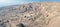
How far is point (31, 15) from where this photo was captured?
1239cm

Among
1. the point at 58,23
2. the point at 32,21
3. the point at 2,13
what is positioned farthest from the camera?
the point at 2,13

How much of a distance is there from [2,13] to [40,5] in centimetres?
333

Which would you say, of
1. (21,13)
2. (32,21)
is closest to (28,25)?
(32,21)

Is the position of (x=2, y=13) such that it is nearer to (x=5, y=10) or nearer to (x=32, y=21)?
(x=5, y=10)

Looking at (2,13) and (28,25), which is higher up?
(2,13)

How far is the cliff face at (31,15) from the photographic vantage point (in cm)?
1181

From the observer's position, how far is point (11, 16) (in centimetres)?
1240

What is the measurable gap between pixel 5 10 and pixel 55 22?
4.58 m

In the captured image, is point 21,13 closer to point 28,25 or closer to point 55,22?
point 28,25

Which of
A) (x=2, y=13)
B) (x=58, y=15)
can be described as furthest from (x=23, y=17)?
(x=58, y=15)

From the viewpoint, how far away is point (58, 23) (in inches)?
443

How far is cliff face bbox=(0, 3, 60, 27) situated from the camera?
38.8 feet

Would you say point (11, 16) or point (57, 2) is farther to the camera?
point (57, 2)

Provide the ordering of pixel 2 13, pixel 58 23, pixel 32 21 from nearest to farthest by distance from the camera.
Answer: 1. pixel 58 23
2. pixel 32 21
3. pixel 2 13
